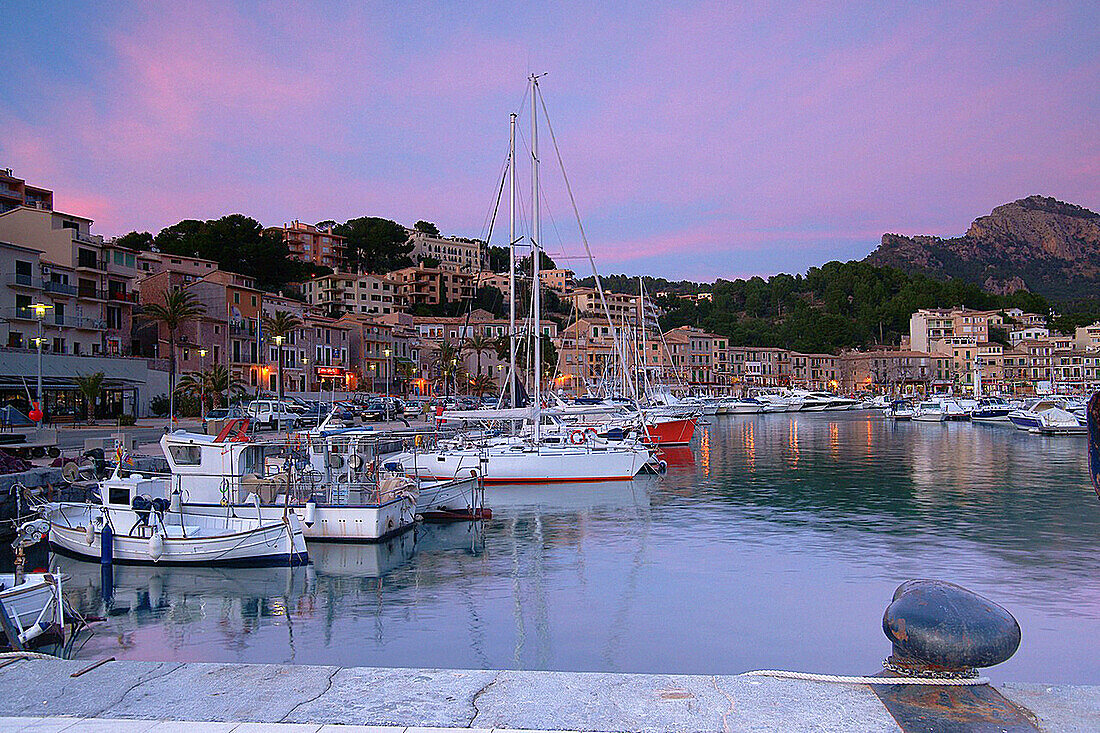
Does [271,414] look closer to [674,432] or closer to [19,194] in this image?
[674,432]

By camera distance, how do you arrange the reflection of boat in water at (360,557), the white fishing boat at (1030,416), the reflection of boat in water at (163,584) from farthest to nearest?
the white fishing boat at (1030,416) → the reflection of boat in water at (360,557) → the reflection of boat in water at (163,584)

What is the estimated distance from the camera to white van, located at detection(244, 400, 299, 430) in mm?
49056

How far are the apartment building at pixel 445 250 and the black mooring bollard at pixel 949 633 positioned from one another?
534 ft

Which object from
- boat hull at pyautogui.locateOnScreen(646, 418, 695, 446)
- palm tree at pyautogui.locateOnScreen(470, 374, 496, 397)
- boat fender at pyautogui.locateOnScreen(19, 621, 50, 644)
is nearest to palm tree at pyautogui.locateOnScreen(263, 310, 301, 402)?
palm tree at pyautogui.locateOnScreen(470, 374, 496, 397)

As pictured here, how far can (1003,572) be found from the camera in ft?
64.0

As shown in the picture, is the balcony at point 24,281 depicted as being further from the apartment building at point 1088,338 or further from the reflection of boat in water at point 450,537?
the apartment building at point 1088,338

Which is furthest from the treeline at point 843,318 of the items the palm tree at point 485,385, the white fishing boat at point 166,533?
the white fishing boat at point 166,533

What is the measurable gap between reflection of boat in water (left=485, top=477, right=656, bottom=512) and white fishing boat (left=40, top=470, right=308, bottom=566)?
10.7 m

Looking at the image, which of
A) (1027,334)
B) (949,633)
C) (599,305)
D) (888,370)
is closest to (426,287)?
(599,305)

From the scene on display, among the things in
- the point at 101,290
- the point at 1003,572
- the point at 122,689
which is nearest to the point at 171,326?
the point at 101,290

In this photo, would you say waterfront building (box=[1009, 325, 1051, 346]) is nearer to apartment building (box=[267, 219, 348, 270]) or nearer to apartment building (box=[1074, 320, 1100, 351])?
apartment building (box=[1074, 320, 1100, 351])

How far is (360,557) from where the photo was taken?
825 inches

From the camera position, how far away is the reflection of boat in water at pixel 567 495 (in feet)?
99.6

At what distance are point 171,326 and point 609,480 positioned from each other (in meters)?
39.5
